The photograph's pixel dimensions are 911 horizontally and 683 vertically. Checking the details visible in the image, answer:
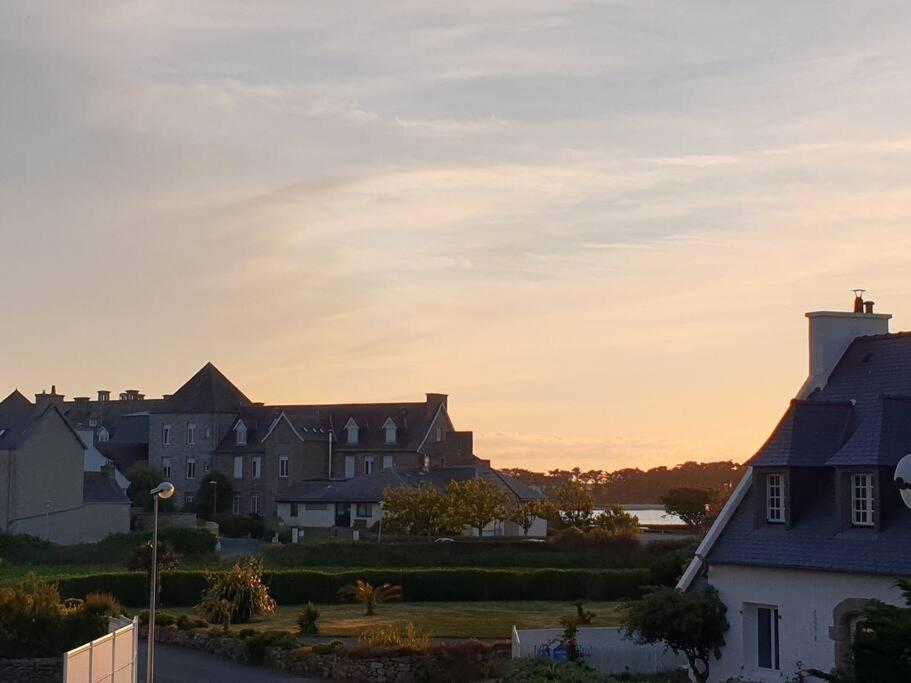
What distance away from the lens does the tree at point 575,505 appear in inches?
3019

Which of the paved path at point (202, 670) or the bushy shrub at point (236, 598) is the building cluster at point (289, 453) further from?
the paved path at point (202, 670)

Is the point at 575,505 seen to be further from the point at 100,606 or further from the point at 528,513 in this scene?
the point at 100,606

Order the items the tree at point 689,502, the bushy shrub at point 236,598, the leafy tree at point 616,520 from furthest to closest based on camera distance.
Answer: the tree at point 689,502
the leafy tree at point 616,520
the bushy shrub at point 236,598

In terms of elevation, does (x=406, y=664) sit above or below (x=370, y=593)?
below

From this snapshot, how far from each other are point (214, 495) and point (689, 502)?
3265 cm

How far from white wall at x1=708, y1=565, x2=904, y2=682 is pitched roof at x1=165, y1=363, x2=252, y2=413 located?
7147 cm

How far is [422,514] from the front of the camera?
6731cm

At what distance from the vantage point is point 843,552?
2553 cm

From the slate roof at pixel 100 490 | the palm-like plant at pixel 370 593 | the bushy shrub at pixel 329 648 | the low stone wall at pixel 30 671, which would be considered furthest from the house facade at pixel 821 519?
the slate roof at pixel 100 490

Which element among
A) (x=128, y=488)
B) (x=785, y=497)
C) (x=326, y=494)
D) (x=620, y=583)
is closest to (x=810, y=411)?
(x=785, y=497)

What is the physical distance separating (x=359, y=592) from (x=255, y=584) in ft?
18.3

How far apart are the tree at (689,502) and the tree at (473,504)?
18852 millimetres

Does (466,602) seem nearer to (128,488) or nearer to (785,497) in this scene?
(785,497)

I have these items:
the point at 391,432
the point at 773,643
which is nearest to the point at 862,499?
the point at 773,643
